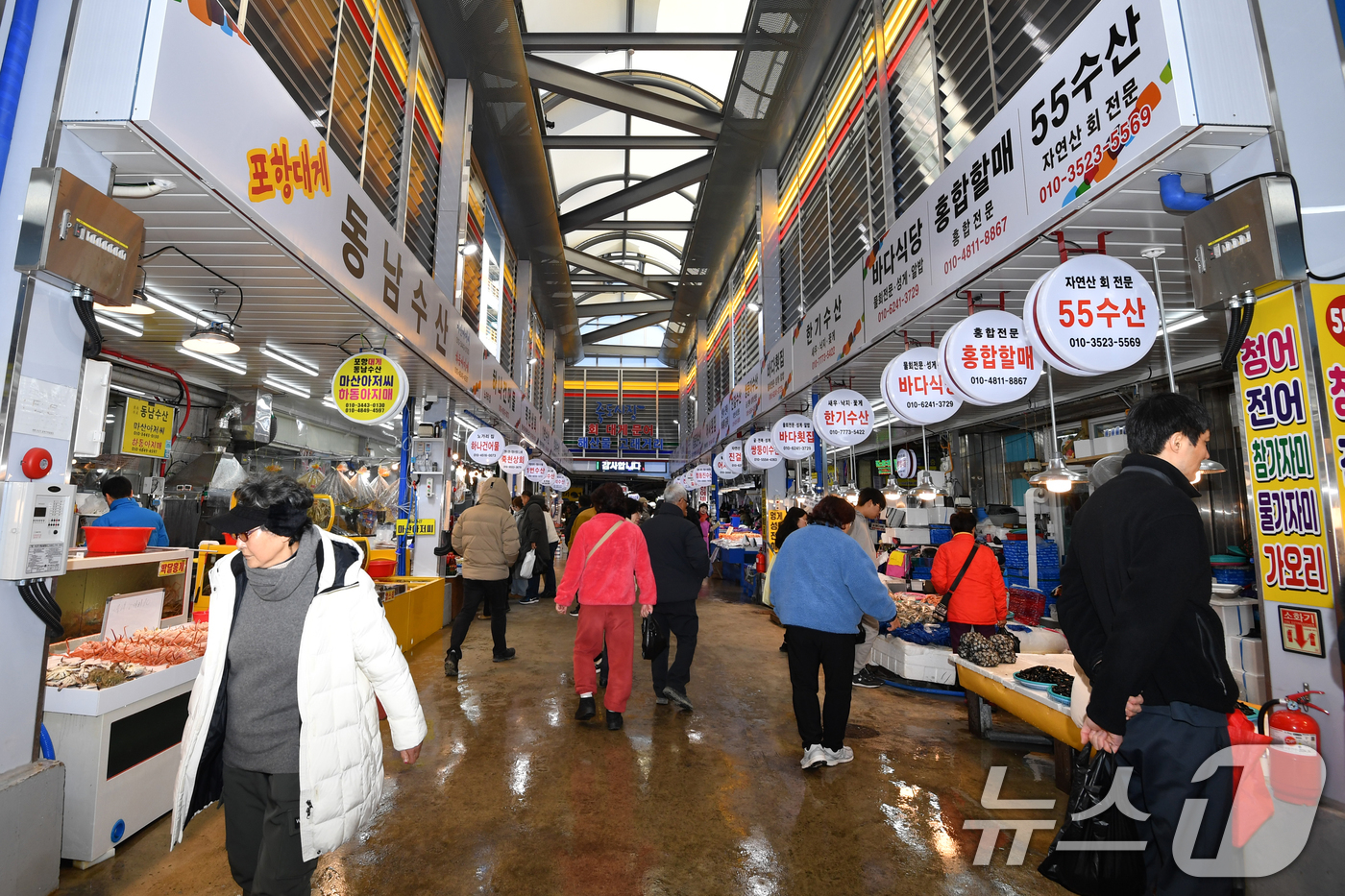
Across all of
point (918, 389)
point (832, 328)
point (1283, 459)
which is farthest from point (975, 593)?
point (832, 328)

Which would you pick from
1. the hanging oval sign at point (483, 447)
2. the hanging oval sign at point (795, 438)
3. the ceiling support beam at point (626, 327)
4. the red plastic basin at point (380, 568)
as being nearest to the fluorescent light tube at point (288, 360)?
the red plastic basin at point (380, 568)

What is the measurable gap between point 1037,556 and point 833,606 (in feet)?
21.7

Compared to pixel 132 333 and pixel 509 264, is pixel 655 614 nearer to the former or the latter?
pixel 132 333

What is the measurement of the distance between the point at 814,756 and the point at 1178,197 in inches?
142

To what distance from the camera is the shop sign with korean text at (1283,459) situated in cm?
246

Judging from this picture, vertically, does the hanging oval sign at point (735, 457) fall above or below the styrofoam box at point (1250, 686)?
above

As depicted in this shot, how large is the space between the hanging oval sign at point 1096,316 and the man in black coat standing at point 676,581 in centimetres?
285

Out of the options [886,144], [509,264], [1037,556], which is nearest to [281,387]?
[509,264]

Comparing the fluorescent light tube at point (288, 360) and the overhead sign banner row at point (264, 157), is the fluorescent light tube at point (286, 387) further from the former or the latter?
the overhead sign banner row at point (264, 157)

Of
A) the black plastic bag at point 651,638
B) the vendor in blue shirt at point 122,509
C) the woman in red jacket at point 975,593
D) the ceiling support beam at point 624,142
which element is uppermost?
the ceiling support beam at point 624,142

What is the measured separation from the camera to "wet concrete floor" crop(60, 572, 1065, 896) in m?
2.75

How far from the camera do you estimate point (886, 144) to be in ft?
21.9

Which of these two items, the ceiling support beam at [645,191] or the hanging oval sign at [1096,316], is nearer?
the hanging oval sign at [1096,316]

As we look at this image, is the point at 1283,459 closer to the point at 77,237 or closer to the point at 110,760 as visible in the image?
the point at 77,237
